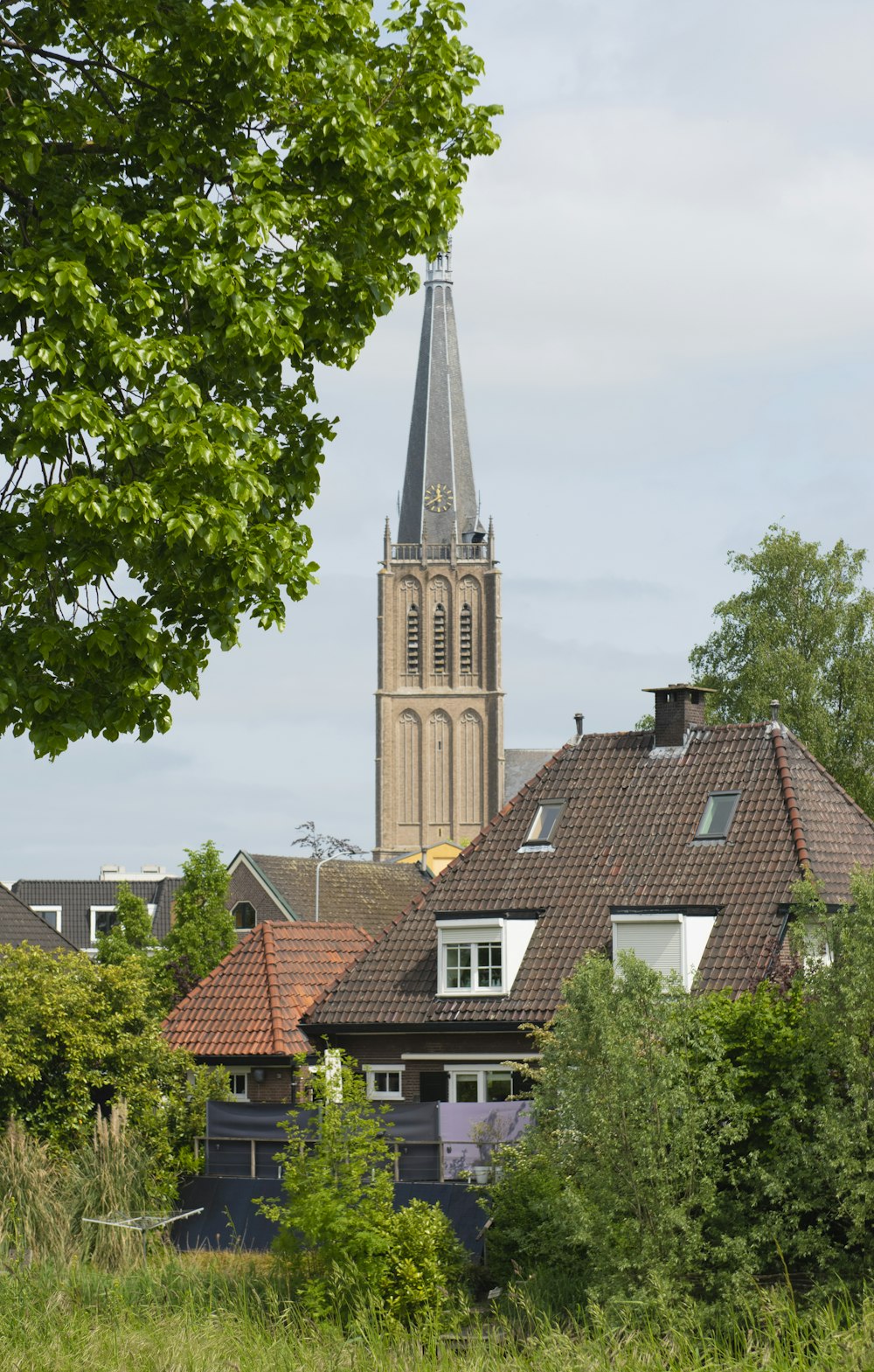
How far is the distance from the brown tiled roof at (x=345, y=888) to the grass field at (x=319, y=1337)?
130 ft

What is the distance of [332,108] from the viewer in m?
10.7

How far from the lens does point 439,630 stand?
12056 cm

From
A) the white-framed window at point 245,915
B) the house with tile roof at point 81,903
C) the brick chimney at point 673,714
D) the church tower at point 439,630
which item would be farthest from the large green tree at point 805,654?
the church tower at point 439,630

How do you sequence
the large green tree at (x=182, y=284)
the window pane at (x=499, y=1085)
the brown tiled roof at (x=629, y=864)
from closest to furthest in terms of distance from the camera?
the large green tree at (x=182, y=284), the brown tiled roof at (x=629, y=864), the window pane at (x=499, y=1085)

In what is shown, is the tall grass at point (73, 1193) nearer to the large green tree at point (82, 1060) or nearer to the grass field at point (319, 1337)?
the large green tree at point (82, 1060)

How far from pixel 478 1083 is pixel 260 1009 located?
4.10 metres

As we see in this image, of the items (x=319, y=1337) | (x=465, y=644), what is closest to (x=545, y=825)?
(x=319, y=1337)

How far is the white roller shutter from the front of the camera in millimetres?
25297

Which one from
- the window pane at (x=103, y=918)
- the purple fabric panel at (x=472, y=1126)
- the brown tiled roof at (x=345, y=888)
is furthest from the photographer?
the window pane at (x=103, y=918)

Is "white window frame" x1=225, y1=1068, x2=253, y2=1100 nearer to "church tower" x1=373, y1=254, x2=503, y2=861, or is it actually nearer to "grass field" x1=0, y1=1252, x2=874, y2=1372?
"grass field" x1=0, y1=1252, x2=874, y2=1372

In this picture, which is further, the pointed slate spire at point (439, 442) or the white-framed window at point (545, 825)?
the pointed slate spire at point (439, 442)

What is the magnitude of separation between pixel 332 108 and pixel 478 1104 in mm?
15065

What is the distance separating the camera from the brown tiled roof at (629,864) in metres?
25.8

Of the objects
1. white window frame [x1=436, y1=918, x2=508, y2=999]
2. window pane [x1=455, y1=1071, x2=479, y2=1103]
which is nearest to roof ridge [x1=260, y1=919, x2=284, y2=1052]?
white window frame [x1=436, y1=918, x2=508, y2=999]
